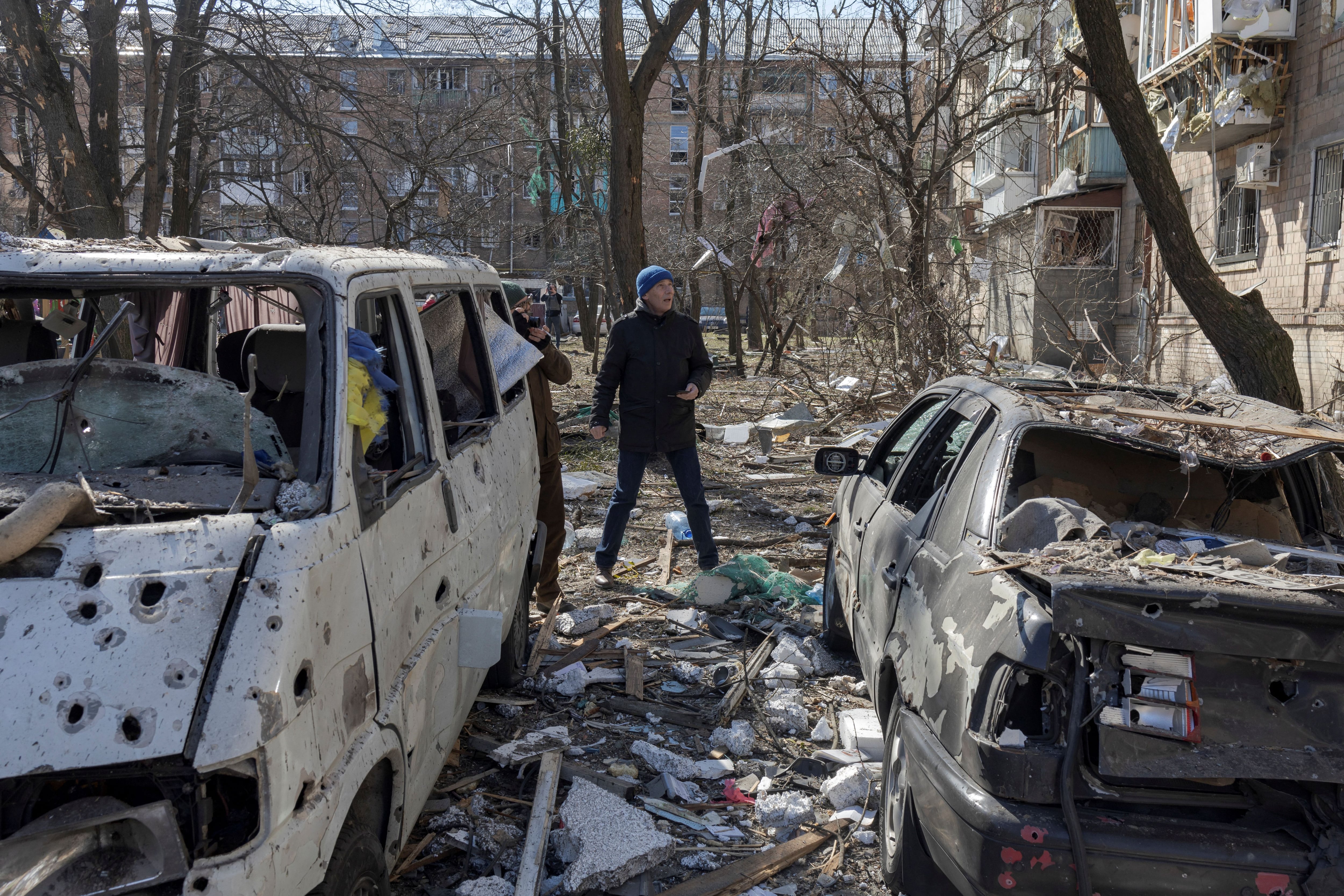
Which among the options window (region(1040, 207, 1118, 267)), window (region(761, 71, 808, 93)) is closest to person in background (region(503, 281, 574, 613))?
window (region(761, 71, 808, 93))

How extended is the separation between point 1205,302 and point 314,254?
581 cm

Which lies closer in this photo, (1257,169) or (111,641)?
(111,641)

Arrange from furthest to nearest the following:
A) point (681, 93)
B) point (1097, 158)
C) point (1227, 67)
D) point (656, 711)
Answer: point (681, 93), point (1097, 158), point (1227, 67), point (656, 711)

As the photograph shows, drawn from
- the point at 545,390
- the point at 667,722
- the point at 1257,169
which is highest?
the point at 1257,169

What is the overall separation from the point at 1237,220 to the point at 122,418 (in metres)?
20.0

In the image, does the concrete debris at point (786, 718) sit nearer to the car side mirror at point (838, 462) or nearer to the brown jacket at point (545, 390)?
the car side mirror at point (838, 462)

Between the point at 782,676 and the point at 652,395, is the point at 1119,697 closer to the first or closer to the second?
the point at 782,676

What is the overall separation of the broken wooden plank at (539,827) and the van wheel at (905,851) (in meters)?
1.12

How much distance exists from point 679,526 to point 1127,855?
5.81 metres

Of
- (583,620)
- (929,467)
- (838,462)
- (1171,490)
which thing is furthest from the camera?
(583,620)

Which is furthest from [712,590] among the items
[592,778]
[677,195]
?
[677,195]

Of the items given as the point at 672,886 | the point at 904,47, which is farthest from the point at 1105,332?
the point at 672,886

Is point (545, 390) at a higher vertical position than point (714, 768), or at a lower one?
higher

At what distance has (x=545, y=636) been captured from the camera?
573cm
